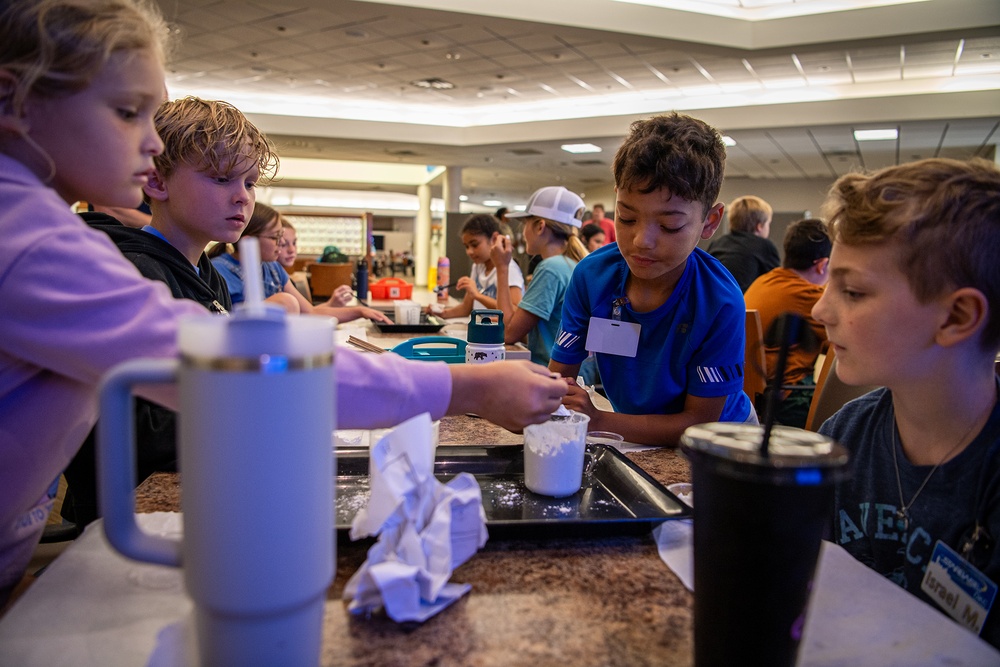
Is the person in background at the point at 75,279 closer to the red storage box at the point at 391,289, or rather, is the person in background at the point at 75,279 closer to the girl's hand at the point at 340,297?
the girl's hand at the point at 340,297

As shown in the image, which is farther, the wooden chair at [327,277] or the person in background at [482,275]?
the wooden chair at [327,277]

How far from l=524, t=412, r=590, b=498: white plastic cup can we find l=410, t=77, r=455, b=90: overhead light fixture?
810 centimetres

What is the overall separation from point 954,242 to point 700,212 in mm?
572

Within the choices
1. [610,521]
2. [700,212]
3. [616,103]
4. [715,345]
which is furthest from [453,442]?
[616,103]

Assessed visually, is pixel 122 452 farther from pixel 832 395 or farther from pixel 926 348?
pixel 832 395

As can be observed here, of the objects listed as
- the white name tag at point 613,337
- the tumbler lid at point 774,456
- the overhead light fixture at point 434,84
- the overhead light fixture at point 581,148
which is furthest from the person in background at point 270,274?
the overhead light fixture at point 581,148

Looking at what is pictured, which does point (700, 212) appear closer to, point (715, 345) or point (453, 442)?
point (715, 345)

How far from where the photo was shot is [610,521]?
769 millimetres

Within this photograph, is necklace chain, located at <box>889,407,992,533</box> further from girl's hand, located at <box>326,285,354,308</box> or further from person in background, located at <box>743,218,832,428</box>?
girl's hand, located at <box>326,285,354,308</box>

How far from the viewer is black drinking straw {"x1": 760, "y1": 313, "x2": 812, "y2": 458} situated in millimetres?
472

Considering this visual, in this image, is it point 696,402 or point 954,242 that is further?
point 696,402

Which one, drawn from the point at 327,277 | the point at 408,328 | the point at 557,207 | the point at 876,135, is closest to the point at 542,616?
the point at 408,328

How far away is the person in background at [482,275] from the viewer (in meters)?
4.03

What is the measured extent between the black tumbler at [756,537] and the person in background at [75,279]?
1.19ft
